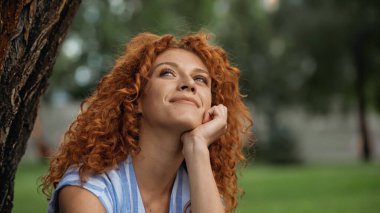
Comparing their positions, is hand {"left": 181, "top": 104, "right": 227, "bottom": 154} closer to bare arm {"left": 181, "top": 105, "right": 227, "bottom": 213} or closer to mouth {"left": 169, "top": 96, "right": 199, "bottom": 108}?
bare arm {"left": 181, "top": 105, "right": 227, "bottom": 213}

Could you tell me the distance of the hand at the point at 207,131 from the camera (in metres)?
2.91

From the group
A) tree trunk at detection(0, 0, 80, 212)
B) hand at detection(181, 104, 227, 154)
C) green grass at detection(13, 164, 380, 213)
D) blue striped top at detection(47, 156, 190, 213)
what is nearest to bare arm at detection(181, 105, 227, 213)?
hand at detection(181, 104, 227, 154)

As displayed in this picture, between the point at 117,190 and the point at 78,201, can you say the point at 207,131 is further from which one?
the point at 78,201

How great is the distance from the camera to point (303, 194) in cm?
1109

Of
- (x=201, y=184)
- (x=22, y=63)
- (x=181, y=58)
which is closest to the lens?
(x=22, y=63)

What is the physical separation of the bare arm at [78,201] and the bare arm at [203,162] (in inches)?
17.4

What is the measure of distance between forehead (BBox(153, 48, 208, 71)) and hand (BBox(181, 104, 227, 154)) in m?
0.25

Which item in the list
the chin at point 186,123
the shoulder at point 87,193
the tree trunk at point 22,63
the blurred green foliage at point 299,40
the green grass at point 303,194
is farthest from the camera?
the blurred green foliage at point 299,40

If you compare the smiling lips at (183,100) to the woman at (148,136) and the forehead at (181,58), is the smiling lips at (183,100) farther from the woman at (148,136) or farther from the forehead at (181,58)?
the forehead at (181,58)

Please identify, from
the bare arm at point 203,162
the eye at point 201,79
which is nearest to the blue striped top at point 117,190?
the bare arm at point 203,162

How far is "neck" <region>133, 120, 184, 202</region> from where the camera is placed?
2.97 metres

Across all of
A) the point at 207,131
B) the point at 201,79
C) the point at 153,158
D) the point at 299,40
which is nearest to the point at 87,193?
the point at 153,158

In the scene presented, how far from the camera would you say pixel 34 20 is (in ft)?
8.50

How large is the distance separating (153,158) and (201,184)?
318 millimetres
